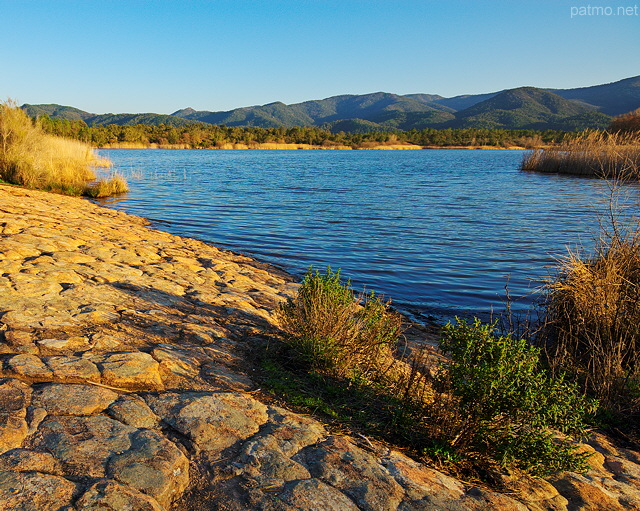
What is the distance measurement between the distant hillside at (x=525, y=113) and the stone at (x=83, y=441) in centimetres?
12816

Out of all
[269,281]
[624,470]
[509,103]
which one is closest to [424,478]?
[624,470]

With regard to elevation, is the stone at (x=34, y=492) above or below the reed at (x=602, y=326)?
above

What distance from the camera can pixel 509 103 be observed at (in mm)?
166500

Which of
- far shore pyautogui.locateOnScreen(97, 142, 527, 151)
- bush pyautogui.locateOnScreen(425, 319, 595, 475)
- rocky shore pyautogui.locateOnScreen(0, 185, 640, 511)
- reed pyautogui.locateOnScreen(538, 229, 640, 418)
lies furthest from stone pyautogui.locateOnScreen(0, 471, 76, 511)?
far shore pyautogui.locateOnScreen(97, 142, 527, 151)

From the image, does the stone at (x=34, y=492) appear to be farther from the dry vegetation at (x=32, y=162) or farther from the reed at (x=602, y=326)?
the dry vegetation at (x=32, y=162)

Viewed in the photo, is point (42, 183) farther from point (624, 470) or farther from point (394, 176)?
point (394, 176)

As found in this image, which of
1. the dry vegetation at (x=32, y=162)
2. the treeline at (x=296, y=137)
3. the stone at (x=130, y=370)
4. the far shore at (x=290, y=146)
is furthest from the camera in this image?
the treeline at (x=296, y=137)

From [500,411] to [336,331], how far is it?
4.89ft

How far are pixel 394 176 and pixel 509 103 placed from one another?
156481 mm

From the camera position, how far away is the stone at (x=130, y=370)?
3051mm

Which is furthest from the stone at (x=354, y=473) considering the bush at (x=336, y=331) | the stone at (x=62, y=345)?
the stone at (x=62, y=345)

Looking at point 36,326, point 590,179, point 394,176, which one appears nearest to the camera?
point 36,326

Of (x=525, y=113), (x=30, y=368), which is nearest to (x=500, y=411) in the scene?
(x=30, y=368)

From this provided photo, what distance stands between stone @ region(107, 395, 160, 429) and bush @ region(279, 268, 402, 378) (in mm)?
1373
